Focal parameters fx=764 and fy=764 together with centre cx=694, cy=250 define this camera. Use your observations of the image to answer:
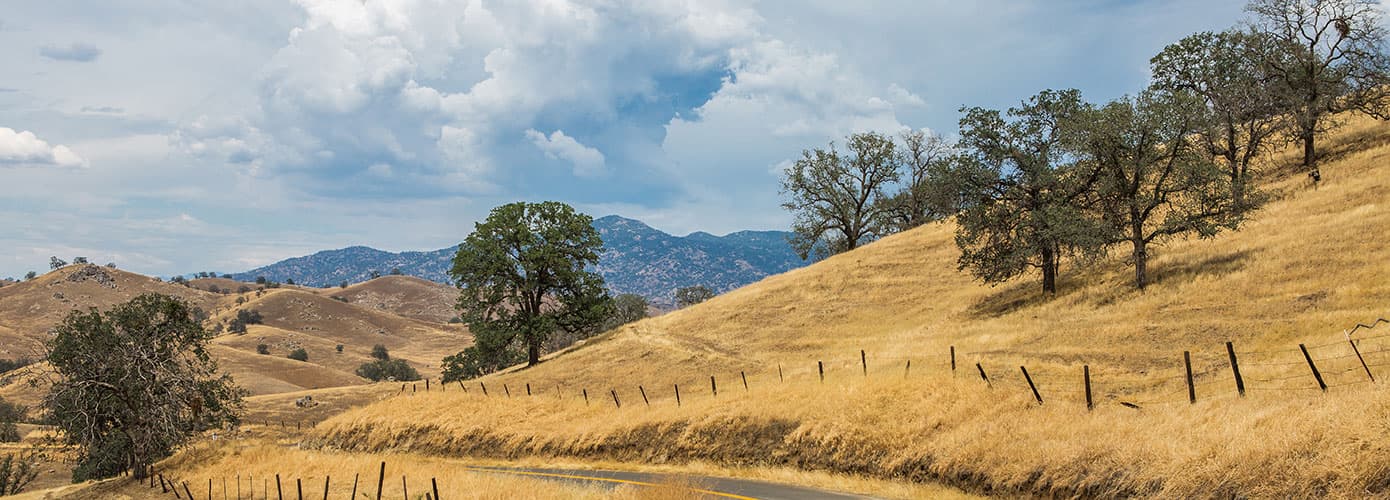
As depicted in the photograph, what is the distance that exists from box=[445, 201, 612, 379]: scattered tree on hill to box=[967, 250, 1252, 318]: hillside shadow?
105 ft

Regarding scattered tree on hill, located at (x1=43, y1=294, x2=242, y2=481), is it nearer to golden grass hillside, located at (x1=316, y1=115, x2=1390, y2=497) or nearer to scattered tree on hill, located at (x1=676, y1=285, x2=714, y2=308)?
golden grass hillside, located at (x1=316, y1=115, x2=1390, y2=497)

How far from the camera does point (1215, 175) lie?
1566 inches

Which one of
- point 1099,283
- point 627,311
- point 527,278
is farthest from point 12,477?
point 627,311

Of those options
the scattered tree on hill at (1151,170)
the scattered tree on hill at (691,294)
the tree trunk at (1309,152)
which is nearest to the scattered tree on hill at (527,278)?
the scattered tree on hill at (1151,170)

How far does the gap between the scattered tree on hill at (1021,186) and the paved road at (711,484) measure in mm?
27601

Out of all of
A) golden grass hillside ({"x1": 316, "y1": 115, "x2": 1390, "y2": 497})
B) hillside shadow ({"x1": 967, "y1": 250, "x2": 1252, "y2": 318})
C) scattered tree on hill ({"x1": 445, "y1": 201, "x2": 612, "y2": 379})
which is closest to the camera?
golden grass hillside ({"x1": 316, "y1": 115, "x2": 1390, "y2": 497})

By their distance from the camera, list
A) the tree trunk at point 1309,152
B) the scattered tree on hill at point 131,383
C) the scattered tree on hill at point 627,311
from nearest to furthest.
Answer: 1. the scattered tree on hill at point 131,383
2. the tree trunk at point 1309,152
3. the scattered tree on hill at point 627,311

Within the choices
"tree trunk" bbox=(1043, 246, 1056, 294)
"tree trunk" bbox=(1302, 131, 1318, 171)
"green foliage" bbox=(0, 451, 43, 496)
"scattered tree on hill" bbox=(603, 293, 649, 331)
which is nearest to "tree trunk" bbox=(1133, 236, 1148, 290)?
"tree trunk" bbox=(1043, 246, 1056, 294)

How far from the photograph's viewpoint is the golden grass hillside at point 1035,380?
14328 mm

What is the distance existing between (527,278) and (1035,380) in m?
44.9

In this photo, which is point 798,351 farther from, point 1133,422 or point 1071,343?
point 1133,422

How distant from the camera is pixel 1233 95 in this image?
169 ft

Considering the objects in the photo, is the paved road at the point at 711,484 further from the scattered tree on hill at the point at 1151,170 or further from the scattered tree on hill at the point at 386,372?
the scattered tree on hill at the point at 386,372

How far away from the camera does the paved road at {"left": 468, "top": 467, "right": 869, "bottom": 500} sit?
18578mm
